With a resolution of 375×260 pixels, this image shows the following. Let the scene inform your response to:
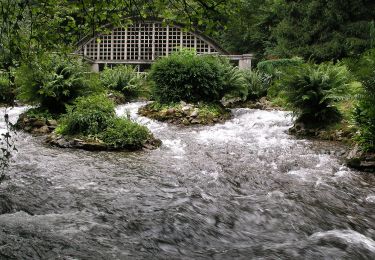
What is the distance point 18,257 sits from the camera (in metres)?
3.38

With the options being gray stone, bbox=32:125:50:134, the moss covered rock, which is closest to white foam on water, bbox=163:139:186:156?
the moss covered rock

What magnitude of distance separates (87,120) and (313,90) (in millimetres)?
6187

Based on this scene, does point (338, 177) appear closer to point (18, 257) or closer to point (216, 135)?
point (216, 135)

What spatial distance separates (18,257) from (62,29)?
265 centimetres

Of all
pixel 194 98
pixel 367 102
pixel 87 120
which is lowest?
pixel 87 120

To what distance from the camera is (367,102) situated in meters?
7.93

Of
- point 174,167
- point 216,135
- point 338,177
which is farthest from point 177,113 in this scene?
point 338,177

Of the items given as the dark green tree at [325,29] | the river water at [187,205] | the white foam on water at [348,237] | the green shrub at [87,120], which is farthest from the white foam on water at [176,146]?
the dark green tree at [325,29]

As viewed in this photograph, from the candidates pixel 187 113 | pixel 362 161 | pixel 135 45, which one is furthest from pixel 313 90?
pixel 135 45

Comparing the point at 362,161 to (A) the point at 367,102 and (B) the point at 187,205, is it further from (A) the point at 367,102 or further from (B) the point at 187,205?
(B) the point at 187,205

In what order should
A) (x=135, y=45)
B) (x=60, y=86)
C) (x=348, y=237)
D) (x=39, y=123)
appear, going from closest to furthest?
(x=348, y=237)
(x=39, y=123)
(x=60, y=86)
(x=135, y=45)

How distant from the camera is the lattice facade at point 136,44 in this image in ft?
92.7

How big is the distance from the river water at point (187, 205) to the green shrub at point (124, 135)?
50cm

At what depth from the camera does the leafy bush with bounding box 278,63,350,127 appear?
1080 centimetres
